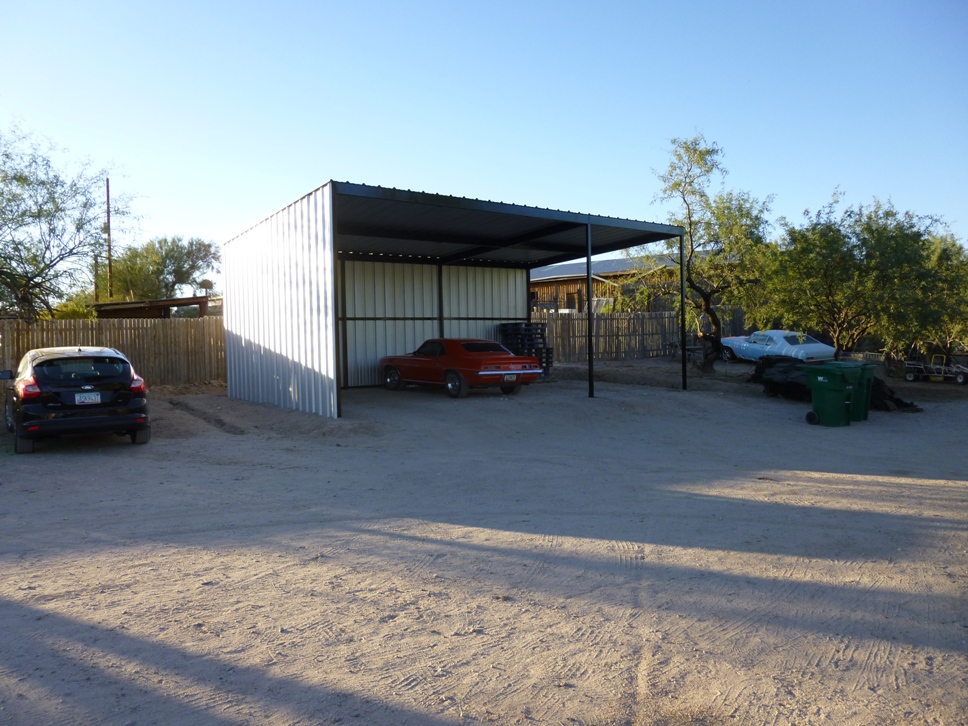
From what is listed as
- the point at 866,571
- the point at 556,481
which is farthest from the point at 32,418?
the point at 866,571

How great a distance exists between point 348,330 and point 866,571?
54.9 feet

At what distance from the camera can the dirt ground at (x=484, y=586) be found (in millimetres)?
3428

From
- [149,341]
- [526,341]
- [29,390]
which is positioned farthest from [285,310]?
[526,341]

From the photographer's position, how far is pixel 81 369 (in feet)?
33.3

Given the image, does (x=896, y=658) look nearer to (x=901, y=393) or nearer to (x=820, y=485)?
(x=820, y=485)

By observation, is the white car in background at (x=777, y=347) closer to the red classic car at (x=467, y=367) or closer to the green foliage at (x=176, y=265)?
the red classic car at (x=467, y=367)

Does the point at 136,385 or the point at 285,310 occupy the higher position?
the point at 285,310

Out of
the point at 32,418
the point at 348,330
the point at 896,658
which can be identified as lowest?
the point at 896,658

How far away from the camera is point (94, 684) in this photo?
11.6ft

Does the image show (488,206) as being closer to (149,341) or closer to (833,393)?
(833,393)

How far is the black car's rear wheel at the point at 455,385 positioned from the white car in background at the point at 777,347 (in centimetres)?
1322

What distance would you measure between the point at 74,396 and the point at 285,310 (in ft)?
18.1

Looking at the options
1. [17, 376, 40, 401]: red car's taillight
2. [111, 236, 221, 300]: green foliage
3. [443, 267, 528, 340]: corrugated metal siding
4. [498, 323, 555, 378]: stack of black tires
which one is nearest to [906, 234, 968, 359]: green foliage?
[498, 323, 555, 378]: stack of black tires

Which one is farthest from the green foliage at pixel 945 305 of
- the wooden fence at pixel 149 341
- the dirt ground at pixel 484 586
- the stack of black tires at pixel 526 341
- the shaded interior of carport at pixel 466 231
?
the wooden fence at pixel 149 341
